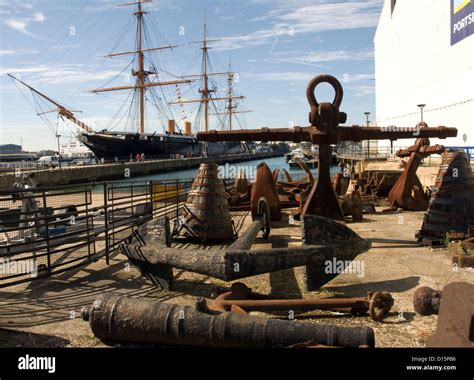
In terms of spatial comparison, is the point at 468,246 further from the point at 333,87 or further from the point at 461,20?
the point at 461,20

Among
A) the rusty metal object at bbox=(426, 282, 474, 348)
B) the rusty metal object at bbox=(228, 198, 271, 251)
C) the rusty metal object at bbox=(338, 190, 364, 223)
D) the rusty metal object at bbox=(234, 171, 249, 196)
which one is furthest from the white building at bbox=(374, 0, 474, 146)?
the rusty metal object at bbox=(426, 282, 474, 348)

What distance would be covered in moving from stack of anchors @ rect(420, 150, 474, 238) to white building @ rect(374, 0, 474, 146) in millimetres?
20145

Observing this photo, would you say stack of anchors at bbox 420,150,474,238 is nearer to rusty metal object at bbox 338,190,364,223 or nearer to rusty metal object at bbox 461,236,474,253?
rusty metal object at bbox 461,236,474,253

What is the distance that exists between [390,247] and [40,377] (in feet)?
20.5

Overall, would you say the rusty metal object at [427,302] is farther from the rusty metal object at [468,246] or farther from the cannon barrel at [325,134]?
the cannon barrel at [325,134]

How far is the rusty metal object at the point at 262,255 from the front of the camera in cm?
442

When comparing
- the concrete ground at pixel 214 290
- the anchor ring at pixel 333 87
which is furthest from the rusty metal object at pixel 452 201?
the anchor ring at pixel 333 87

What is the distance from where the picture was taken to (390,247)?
7441mm

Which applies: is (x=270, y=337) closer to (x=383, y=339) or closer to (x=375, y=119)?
(x=383, y=339)

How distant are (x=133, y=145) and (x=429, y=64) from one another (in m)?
52.7

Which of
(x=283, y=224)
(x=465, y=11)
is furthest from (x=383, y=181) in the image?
(x=465, y=11)

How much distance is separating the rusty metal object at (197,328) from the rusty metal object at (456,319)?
0.57 m

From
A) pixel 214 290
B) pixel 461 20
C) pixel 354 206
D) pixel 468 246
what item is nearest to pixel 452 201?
pixel 468 246

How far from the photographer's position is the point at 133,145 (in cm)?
7238
